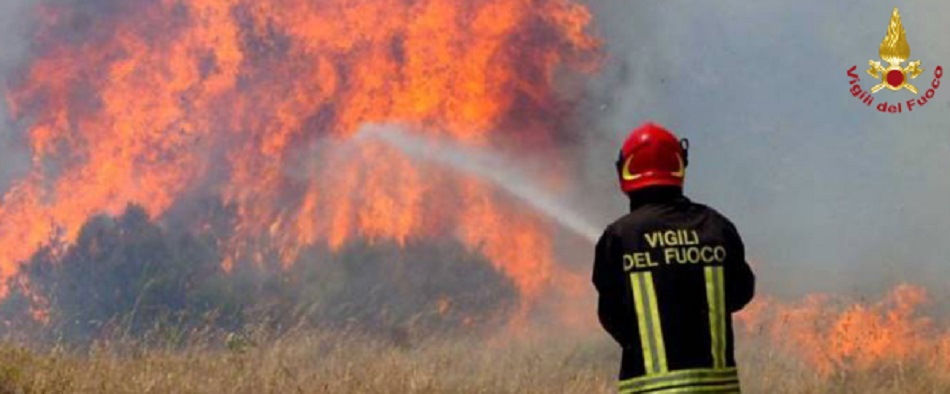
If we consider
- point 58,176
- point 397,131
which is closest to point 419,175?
Answer: point 397,131

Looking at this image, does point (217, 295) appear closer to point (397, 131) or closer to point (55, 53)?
point (397, 131)

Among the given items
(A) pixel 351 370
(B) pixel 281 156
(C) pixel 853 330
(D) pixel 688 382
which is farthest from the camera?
(B) pixel 281 156

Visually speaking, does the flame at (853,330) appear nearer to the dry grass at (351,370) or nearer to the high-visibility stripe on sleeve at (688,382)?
the dry grass at (351,370)

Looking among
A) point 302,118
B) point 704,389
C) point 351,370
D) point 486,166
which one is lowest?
point 704,389

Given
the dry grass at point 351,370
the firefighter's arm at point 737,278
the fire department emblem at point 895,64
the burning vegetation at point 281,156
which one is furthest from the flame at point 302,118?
the firefighter's arm at point 737,278

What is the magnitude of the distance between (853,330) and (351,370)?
24.6 ft

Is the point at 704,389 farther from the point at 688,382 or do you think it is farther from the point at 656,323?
the point at 656,323

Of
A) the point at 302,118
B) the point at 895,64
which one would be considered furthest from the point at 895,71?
the point at 302,118

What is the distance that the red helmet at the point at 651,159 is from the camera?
4605 millimetres

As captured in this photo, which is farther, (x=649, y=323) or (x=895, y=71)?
(x=895, y=71)

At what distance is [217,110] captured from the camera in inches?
663

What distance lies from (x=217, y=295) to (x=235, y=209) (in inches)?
57.9

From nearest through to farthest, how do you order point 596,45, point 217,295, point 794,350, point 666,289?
point 666,289
point 794,350
point 217,295
point 596,45

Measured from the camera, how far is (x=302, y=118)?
16.8 meters
